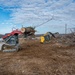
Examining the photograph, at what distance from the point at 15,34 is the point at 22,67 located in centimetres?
607

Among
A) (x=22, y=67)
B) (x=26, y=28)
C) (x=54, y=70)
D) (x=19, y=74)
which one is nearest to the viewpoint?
(x=19, y=74)

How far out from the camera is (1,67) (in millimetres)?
7512

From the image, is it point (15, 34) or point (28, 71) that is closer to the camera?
point (28, 71)

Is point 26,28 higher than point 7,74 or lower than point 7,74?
higher

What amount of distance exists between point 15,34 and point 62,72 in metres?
7.35

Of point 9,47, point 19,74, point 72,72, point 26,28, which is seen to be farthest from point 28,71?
point 26,28

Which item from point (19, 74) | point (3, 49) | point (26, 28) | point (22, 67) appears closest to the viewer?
point (19, 74)

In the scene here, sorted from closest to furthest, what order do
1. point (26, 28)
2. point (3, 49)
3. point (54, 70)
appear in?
point (54, 70) → point (3, 49) → point (26, 28)

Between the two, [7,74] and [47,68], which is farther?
[47,68]

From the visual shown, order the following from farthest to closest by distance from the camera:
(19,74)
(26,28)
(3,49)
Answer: (26,28) → (3,49) → (19,74)

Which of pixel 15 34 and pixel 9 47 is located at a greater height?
pixel 15 34

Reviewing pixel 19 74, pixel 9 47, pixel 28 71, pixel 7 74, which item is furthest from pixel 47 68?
pixel 9 47

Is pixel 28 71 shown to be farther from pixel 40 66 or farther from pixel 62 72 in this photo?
pixel 62 72

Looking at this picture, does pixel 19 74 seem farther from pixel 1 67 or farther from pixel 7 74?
pixel 1 67
